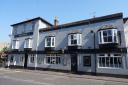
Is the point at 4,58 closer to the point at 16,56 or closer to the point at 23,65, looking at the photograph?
the point at 16,56

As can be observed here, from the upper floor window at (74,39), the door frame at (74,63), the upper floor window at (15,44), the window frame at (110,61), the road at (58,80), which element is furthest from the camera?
the upper floor window at (15,44)

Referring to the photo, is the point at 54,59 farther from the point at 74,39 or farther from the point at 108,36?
the point at 108,36

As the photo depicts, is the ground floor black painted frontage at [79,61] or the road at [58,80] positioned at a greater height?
the ground floor black painted frontage at [79,61]

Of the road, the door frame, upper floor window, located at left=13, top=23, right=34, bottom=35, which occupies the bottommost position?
the road

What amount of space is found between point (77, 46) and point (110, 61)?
211 inches

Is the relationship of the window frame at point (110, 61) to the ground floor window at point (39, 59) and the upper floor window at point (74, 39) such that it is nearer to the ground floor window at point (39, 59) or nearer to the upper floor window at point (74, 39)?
the upper floor window at point (74, 39)

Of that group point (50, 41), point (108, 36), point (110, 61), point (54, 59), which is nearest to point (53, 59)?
point (54, 59)

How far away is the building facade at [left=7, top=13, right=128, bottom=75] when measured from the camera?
1678 centimetres

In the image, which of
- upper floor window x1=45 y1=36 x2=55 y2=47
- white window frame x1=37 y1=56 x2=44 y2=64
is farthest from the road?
white window frame x1=37 y1=56 x2=44 y2=64

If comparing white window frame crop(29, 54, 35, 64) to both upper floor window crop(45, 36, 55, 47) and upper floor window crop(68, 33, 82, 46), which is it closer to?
upper floor window crop(45, 36, 55, 47)

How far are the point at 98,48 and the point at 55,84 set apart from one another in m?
9.24

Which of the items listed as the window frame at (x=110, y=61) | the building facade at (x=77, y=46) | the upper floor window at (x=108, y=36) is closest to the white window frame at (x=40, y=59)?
the building facade at (x=77, y=46)

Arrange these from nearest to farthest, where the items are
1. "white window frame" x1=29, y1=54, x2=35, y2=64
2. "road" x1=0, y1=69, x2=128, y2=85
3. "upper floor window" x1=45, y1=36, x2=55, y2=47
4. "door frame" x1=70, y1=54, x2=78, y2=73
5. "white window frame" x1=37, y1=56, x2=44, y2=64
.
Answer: "road" x1=0, y1=69, x2=128, y2=85, "door frame" x1=70, y1=54, x2=78, y2=73, "upper floor window" x1=45, y1=36, x2=55, y2=47, "white window frame" x1=37, y1=56, x2=44, y2=64, "white window frame" x1=29, y1=54, x2=35, y2=64

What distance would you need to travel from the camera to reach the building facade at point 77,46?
16781 millimetres
